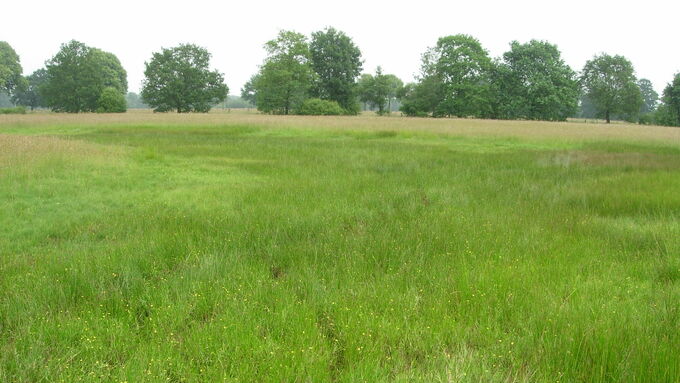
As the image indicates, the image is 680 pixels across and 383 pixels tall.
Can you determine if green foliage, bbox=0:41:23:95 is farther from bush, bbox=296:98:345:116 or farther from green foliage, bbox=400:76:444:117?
green foliage, bbox=400:76:444:117

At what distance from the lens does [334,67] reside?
6681 centimetres

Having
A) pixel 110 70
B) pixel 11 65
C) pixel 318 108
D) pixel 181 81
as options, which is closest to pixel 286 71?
pixel 318 108

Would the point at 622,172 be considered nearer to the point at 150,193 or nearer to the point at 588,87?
the point at 150,193

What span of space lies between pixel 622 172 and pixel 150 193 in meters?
13.5

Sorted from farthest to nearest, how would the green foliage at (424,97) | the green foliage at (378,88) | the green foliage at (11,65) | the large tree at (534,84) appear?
the green foliage at (11,65) → the green foliage at (378,88) → the green foliage at (424,97) → the large tree at (534,84)

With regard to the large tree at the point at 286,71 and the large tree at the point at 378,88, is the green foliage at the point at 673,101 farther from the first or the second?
the large tree at the point at 286,71

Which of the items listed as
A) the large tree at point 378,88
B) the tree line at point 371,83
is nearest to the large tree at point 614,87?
the tree line at point 371,83

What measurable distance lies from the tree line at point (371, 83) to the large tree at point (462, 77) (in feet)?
0.47

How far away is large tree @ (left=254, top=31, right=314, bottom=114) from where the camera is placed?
56.0 m

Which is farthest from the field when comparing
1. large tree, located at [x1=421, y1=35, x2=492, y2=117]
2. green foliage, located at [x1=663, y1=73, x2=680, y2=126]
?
green foliage, located at [x1=663, y1=73, x2=680, y2=126]

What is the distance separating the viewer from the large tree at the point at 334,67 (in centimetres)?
6688

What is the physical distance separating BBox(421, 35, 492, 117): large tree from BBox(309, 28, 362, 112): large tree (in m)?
13.5

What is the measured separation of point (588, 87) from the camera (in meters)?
65.4

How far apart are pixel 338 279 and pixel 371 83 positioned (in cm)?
6896
